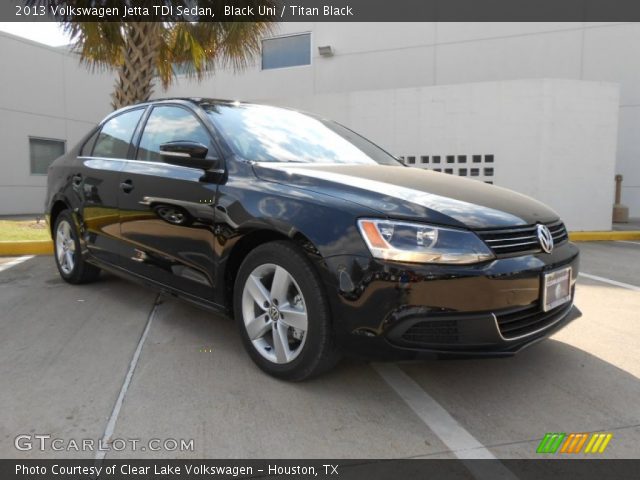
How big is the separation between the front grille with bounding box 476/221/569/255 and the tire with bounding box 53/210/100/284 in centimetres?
362

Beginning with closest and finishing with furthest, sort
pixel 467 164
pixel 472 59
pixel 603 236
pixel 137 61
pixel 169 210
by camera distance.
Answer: pixel 169 210, pixel 137 61, pixel 603 236, pixel 467 164, pixel 472 59

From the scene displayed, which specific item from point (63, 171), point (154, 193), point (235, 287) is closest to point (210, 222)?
point (235, 287)

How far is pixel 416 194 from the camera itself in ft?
8.27

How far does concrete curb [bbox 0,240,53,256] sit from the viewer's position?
22.4ft

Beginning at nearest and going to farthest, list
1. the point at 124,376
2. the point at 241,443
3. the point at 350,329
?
the point at 241,443, the point at 350,329, the point at 124,376

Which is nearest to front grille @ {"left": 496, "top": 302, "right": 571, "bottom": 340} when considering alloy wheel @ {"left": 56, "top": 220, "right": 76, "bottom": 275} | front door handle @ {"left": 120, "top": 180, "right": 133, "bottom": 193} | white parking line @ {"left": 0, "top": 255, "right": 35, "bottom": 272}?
front door handle @ {"left": 120, "top": 180, "right": 133, "bottom": 193}

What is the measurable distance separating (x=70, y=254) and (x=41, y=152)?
10212 millimetres

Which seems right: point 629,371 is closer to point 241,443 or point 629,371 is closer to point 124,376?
point 241,443

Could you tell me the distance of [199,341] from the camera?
3412 mm

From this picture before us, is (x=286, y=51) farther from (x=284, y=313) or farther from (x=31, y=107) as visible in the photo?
(x=284, y=313)

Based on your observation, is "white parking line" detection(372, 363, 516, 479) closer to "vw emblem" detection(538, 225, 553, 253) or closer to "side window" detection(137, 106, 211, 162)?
"vw emblem" detection(538, 225, 553, 253)

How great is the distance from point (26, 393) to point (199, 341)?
3.48ft

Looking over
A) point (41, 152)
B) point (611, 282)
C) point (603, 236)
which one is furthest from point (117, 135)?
point (41, 152)
